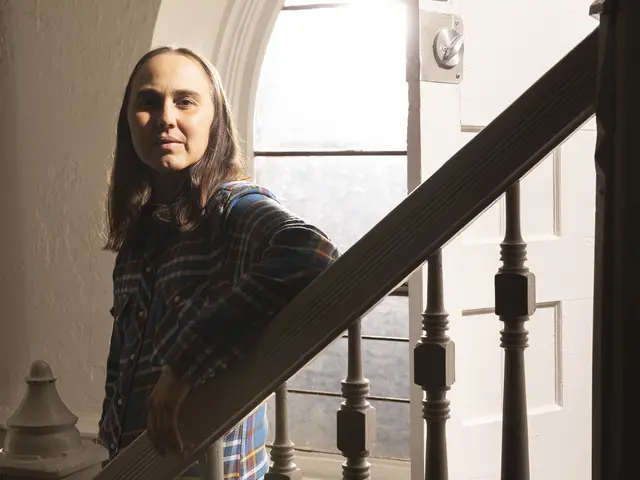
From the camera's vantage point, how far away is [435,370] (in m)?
0.87

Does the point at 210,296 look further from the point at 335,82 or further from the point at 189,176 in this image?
the point at 335,82

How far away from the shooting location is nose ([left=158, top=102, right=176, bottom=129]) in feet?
5.07

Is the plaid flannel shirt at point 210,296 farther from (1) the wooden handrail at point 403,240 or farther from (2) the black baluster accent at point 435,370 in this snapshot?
(2) the black baluster accent at point 435,370

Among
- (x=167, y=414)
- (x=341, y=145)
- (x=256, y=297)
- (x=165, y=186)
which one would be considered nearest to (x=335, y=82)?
(x=341, y=145)

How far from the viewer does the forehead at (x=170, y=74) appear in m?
1.57

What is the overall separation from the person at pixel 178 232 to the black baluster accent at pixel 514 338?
14.0 inches

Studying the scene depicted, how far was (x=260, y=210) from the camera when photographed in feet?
4.45

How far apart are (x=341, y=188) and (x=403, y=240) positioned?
2.25 meters

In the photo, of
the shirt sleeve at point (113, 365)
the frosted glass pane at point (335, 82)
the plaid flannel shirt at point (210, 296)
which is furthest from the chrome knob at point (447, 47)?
the shirt sleeve at point (113, 365)

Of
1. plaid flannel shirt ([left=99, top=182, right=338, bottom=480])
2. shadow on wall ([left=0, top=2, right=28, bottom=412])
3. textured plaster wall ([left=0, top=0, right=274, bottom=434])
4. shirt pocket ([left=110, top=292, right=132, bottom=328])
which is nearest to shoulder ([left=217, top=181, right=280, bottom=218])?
plaid flannel shirt ([left=99, top=182, right=338, bottom=480])

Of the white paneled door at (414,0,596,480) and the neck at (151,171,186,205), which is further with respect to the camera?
the white paneled door at (414,0,596,480)

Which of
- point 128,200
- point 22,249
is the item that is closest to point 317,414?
point 22,249

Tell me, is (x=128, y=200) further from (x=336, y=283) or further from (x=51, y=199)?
(x=51, y=199)

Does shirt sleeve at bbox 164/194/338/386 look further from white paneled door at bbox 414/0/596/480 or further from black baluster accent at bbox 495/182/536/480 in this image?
white paneled door at bbox 414/0/596/480
